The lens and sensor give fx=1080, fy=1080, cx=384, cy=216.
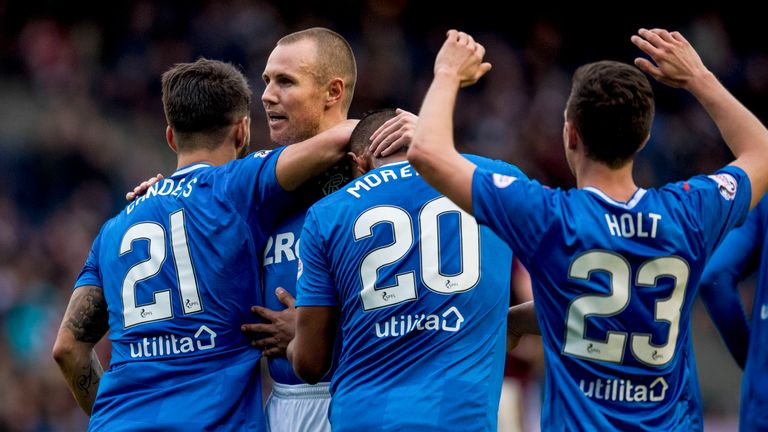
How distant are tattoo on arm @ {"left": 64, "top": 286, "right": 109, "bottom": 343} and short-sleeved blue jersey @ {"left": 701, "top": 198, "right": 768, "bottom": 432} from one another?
9.73ft

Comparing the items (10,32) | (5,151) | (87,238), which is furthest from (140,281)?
(10,32)

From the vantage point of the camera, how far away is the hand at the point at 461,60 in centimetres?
410

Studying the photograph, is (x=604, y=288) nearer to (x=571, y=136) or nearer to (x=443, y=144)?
(x=571, y=136)

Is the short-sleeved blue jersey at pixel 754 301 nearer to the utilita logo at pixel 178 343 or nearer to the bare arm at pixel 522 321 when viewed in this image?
the bare arm at pixel 522 321

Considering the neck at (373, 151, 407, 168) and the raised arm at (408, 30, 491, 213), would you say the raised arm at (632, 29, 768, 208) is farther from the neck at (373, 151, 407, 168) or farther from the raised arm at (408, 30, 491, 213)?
the neck at (373, 151, 407, 168)

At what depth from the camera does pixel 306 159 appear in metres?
5.01

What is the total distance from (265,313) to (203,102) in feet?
3.60

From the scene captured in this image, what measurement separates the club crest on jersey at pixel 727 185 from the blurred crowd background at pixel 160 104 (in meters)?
8.38

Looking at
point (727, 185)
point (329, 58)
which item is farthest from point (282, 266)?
point (727, 185)

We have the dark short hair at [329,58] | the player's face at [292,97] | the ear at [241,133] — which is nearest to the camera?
the ear at [241,133]

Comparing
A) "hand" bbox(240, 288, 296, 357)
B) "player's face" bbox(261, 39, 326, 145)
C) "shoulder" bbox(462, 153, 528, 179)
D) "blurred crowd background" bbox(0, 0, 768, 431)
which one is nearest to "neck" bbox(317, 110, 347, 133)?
"player's face" bbox(261, 39, 326, 145)

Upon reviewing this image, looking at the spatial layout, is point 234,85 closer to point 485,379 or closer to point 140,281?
point 140,281

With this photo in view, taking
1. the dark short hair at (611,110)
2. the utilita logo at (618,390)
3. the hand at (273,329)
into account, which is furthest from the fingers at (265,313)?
the dark short hair at (611,110)

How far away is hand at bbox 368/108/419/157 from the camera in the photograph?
475 centimetres
